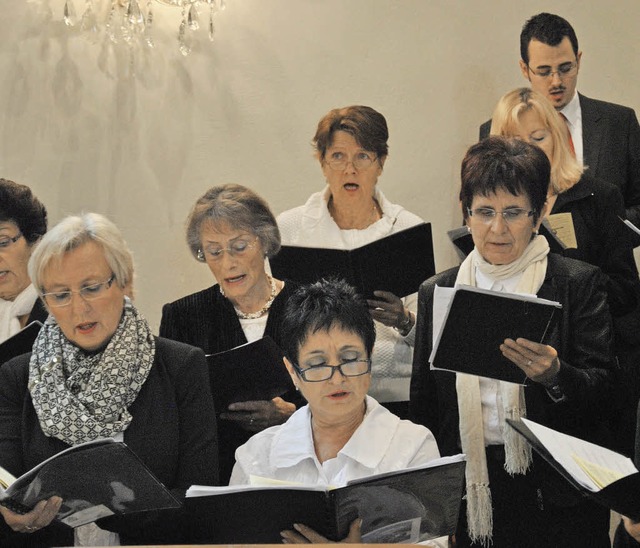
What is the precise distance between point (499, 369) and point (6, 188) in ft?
5.86

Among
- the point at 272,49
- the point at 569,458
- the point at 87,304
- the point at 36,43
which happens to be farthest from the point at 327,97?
the point at 569,458

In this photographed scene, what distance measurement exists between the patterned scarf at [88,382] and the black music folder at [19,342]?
27cm

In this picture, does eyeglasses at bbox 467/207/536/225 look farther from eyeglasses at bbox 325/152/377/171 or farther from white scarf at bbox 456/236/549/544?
eyeglasses at bbox 325/152/377/171

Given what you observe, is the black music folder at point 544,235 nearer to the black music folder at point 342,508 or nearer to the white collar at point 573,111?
the white collar at point 573,111

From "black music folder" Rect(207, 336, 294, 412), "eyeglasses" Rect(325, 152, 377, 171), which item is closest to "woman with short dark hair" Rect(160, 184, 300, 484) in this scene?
"black music folder" Rect(207, 336, 294, 412)

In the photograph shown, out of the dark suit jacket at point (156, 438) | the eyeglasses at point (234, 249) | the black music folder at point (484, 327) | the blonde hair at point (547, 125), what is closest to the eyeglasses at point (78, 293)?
the dark suit jacket at point (156, 438)

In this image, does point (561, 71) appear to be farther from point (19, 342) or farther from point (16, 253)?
point (19, 342)

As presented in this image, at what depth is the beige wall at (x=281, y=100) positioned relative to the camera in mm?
4871

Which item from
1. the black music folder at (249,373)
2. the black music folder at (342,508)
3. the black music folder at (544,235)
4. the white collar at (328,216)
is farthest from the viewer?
the white collar at (328,216)

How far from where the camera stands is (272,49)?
4934 millimetres

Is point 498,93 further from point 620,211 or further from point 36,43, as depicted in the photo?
point 36,43

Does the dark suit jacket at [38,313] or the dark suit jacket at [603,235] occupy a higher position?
the dark suit jacket at [603,235]

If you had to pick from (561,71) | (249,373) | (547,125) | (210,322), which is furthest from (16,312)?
(561,71)

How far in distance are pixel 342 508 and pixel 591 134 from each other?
92.4 inches
